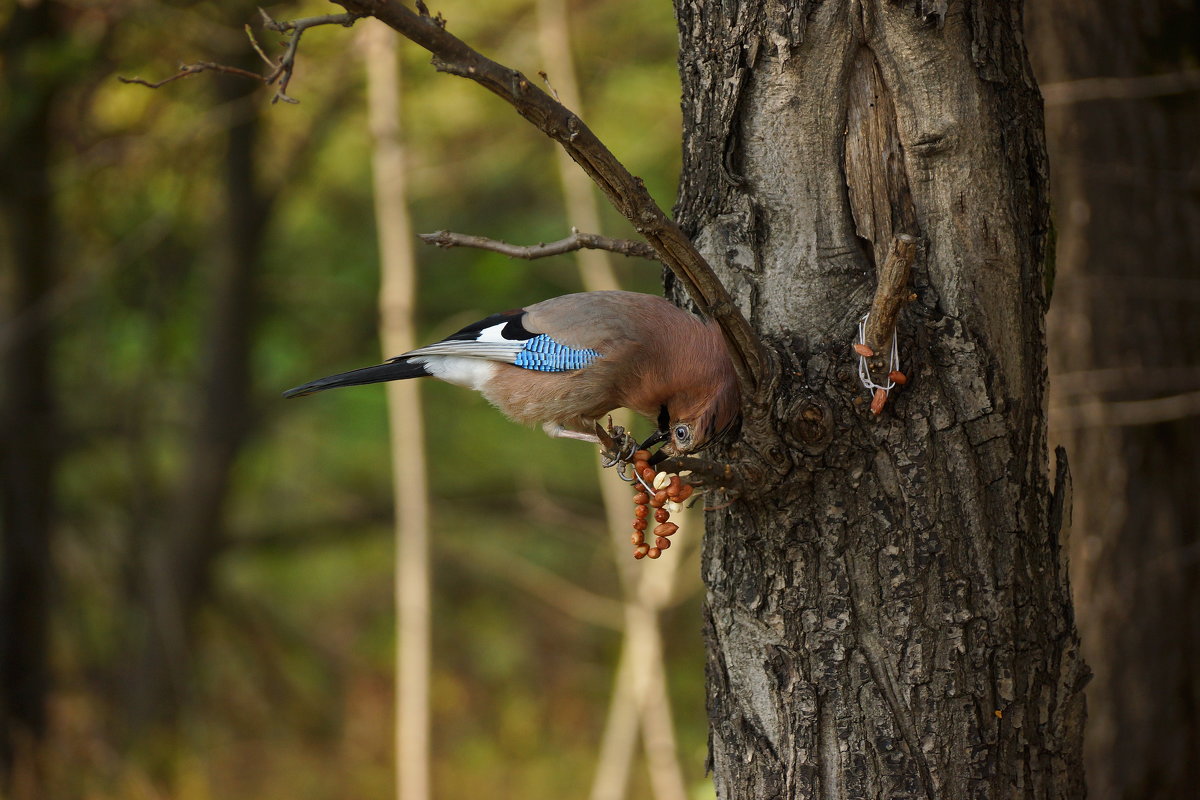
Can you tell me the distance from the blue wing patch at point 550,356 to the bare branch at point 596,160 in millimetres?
699

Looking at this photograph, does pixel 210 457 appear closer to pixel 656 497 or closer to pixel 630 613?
pixel 630 613

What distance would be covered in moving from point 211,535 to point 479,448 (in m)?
2.22

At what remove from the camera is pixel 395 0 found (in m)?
1.54

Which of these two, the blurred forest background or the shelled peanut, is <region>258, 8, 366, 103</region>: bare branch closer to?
the shelled peanut

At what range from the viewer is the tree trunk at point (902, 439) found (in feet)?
7.27

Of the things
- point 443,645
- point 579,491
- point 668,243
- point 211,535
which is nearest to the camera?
point 668,243

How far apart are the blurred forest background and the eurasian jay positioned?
2128 mm

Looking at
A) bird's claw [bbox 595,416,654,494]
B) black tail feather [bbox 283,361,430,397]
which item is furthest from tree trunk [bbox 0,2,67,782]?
bird's claw [bbox 595,416,654,494]

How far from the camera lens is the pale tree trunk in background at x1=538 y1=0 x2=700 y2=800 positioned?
520 centimetres

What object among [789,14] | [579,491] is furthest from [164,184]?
[789,14]

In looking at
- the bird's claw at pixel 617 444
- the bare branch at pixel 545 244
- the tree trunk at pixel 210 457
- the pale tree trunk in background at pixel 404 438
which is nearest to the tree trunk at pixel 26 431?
the tree trunk at pixel 210 457

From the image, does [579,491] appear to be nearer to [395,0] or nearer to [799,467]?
[799,467]

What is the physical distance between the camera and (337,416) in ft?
27.8

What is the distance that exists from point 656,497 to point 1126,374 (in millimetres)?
3095
